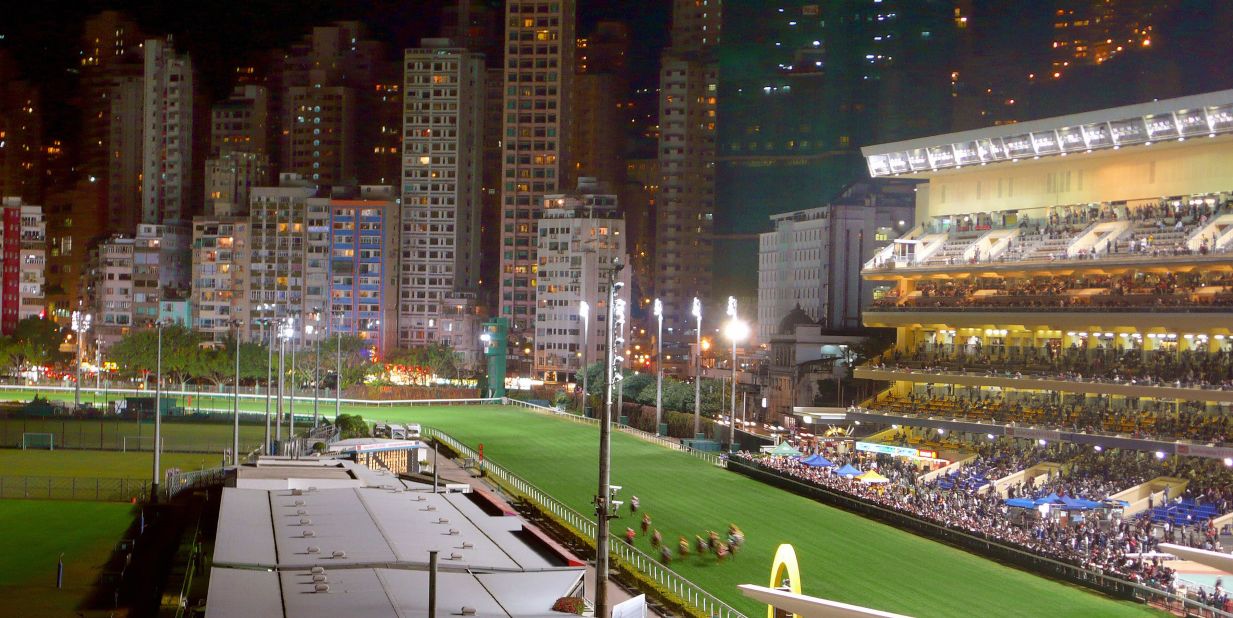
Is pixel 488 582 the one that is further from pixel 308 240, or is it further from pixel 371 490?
pixel 308 240

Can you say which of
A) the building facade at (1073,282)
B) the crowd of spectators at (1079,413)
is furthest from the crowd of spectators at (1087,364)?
the crowd of spectators at (1079,413)

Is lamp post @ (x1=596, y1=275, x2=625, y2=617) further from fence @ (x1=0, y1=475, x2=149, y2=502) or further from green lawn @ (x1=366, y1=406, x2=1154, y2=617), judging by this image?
fence @ (x1=0, y1=475, x2=149, y2=502)

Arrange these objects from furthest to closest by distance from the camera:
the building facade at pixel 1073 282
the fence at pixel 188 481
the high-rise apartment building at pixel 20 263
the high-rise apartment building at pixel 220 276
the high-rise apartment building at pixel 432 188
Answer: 1. the high-rise apartment building at pixel 432 188
2. the high-rise apartment building at pixel 220 276
3. the high-rise apartment building at pixel 20 263
4. the building facade at pixel 1073 282
5. the fence at pixel 188 481

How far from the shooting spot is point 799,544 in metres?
38.9

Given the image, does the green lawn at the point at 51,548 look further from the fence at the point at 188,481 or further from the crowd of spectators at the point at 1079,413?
the crowd of spectators at the point at 1079,413

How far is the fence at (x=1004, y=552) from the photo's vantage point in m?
30.5

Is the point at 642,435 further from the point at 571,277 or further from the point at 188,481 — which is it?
the point at 571,277

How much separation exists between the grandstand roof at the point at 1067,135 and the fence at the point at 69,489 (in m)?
36.6

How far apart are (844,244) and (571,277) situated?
2808 centimetres

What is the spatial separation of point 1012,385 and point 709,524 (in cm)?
1654

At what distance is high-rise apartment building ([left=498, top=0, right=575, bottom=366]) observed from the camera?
153625 mm

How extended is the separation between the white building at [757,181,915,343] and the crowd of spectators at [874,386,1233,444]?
5949 cm

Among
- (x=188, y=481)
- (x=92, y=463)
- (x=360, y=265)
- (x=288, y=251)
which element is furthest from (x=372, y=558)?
(x=288, y=251)

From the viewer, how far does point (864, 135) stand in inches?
6329
